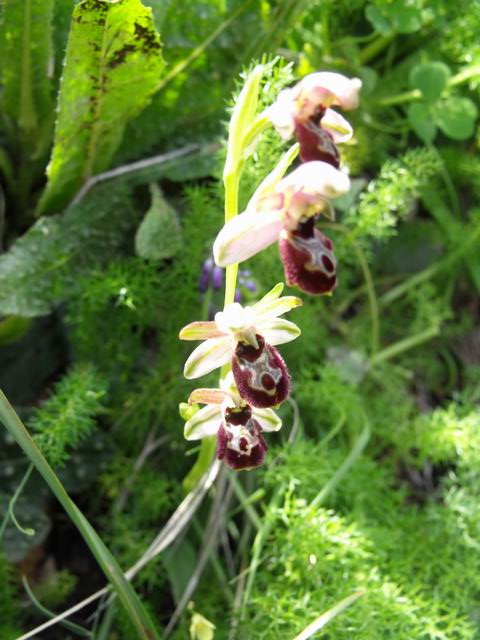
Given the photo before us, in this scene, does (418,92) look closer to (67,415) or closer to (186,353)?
(186,353)

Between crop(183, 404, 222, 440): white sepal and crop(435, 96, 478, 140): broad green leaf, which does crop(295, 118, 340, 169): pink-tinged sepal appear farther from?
crop(435, 96, 478, 140): broad green leaf

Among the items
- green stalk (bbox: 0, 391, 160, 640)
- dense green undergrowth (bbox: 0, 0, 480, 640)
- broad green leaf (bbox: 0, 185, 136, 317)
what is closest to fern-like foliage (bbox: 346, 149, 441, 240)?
dense green undergrowth (bbox: 0, 0, 480, 640)

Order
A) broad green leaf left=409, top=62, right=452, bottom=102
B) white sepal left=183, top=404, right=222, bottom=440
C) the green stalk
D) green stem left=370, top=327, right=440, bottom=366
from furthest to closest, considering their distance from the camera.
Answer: green stem left=370, top=327, right=440, bottom=366, broad green leaf left=409, top=62, right=452, bottom=102, white sepal left=183, top=404, right=222, bottom=440, the green stalk

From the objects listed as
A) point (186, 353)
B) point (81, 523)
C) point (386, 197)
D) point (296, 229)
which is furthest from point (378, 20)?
point (81, 523)

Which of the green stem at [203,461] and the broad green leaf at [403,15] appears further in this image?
the broad green leaf at [403,15]

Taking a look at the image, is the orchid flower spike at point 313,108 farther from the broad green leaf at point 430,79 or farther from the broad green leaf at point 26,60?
the broad green leaf at point 430,79

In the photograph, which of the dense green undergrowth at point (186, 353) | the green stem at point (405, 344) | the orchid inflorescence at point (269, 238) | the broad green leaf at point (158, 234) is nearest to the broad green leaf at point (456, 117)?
the dense green undergrowth at point (186, 353)

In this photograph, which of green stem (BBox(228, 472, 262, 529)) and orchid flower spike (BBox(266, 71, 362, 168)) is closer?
orchid flower spike (BBox(266, 71, 362, 168))
